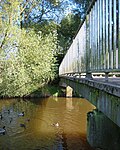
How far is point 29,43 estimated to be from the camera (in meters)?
21.8

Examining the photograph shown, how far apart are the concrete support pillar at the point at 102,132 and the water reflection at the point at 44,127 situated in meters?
0.99

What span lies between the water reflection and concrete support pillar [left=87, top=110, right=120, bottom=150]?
3.25 ft

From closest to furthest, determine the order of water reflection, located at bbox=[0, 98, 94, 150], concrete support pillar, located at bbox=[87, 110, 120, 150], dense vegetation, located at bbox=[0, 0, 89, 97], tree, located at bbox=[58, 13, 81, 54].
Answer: concrete support pillar, located at bbox=[87, 110, 120, 150] < water reflection, located at bbox=[0, 98, 94, 150] < dense vegetation, located at bbox=[0, 0, 89, 97] < tree, located at bbox=[58, 13, 81, 54]

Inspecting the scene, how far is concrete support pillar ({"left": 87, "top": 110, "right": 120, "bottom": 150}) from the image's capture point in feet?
32.6

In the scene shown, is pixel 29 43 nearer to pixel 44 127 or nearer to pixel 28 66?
pixel 28 66

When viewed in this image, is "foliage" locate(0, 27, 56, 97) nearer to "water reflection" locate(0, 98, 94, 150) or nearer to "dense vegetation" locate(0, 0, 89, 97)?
"dense vegetation" locate(0, 0, 89, 97)

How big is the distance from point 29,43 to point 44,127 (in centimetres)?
823

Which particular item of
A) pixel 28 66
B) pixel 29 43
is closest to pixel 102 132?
pixel 29 43

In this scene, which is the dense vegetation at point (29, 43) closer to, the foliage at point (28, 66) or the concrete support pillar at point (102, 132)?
the foliage at point (28, 66)

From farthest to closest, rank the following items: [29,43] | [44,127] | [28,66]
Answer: [28,66]
[29,43]
[44,127]

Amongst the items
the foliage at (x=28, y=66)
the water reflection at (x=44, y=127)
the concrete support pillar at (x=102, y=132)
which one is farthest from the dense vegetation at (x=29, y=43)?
the concrete support pillar at (x=102, y=132)

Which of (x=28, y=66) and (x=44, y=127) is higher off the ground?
(x=28, y=66)

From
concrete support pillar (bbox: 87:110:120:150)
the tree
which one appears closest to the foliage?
concrete support pillar (bbox: 87:110:120:150)

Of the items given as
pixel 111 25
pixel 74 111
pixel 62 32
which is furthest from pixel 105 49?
pixel 62 32
